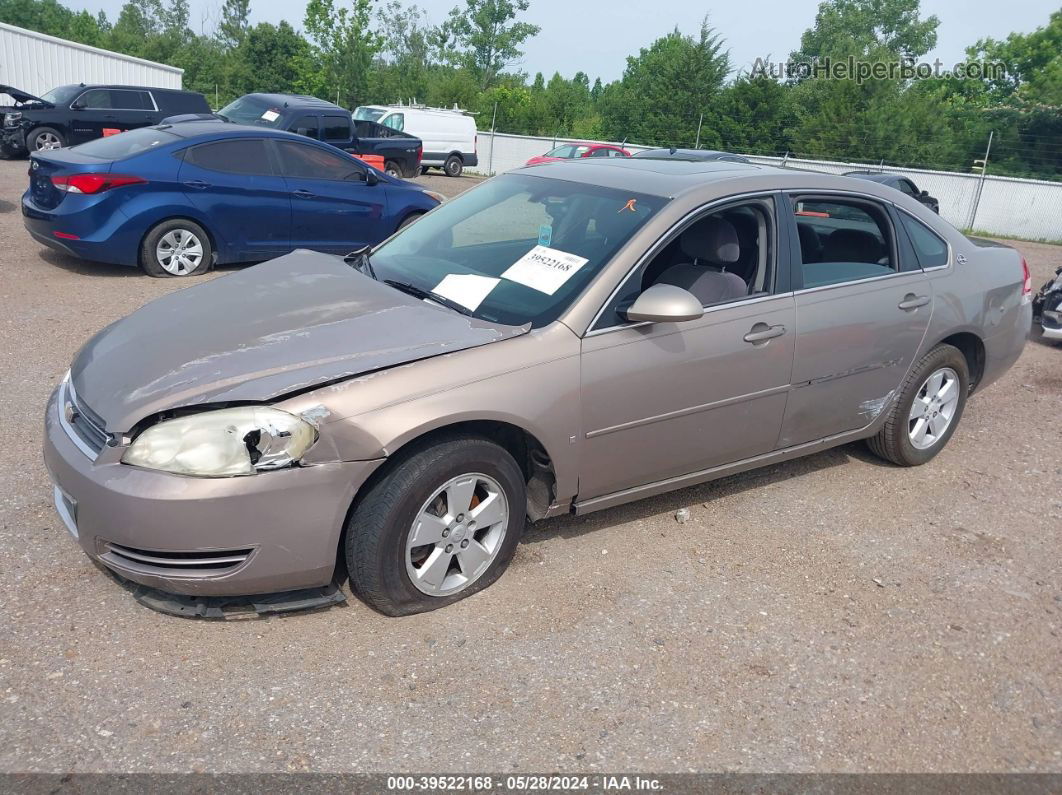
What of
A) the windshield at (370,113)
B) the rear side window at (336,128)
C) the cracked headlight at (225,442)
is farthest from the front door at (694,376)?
the windshield at (370,113)

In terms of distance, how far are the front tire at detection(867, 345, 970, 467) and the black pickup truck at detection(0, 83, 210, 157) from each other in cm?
1700

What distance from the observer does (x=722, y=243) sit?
169 inches

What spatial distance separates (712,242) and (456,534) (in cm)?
186

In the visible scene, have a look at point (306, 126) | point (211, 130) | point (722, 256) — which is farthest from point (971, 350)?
point (306, 126)

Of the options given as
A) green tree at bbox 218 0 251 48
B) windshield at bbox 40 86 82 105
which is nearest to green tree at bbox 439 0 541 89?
green tree at bbox 218 0 251 48

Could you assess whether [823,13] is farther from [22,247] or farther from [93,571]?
[93,571]

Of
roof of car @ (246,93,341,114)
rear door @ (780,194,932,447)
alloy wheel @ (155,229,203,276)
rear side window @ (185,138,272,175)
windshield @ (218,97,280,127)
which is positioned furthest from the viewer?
roof of car @ (246,93,341,114)

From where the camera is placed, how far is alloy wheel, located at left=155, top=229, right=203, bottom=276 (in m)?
8.68

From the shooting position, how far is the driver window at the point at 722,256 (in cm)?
417

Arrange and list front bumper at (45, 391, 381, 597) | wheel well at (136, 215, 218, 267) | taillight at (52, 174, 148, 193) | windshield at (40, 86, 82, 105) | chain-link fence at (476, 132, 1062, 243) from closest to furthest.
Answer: front bumper at (45, 391, 381, 597), taillight at (52, 174, 148, 193), wheel well at (136, 215, 218, 267), windshield at (40, 86, 82, 105), chain-link fence at (476, 132, 1062, 243)

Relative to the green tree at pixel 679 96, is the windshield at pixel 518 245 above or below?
below

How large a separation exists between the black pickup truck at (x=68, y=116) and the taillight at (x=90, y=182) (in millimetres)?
10667

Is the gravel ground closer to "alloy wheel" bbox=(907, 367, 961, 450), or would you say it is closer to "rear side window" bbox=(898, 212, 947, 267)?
"alloy wheel" bbox=(907, 367, 961, 450)

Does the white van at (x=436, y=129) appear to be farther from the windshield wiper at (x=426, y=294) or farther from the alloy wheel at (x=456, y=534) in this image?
the alloy wheel at (x=456, y=534)
